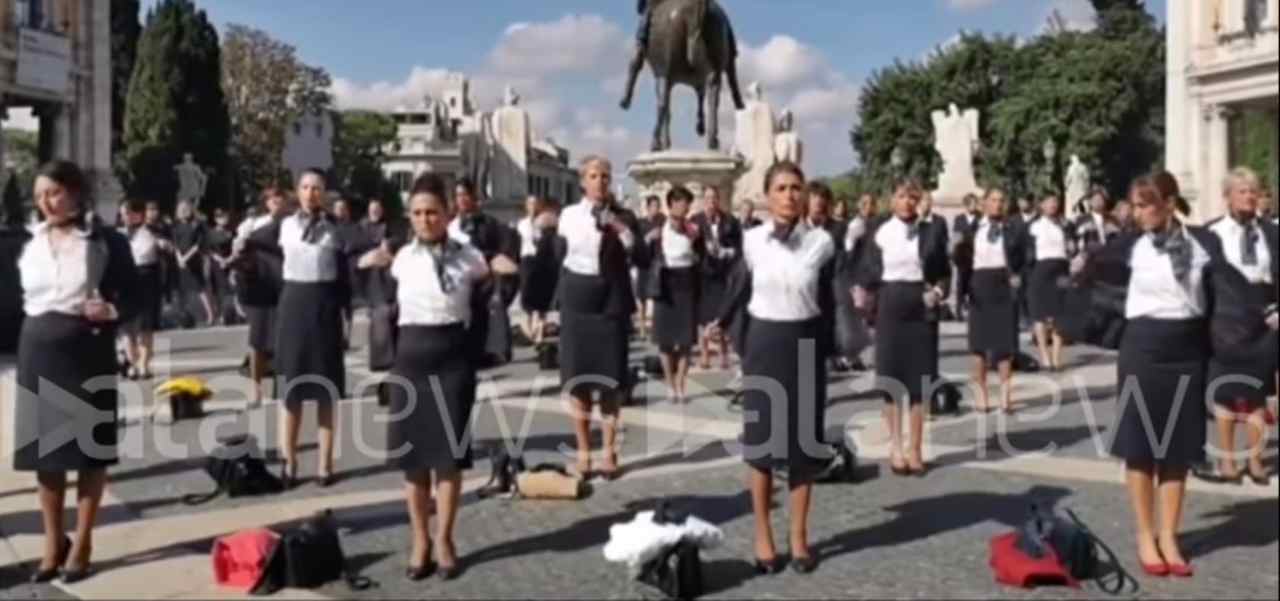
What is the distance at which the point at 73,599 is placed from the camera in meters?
5.98

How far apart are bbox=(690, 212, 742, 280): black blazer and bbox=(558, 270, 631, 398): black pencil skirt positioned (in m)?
4.09

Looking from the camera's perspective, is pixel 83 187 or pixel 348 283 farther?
pixel 348 283

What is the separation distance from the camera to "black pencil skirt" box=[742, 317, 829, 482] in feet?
20.3

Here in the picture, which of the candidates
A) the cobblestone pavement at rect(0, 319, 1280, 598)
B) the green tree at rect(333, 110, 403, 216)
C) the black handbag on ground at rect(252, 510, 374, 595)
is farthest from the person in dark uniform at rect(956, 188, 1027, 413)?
the green tree at rect(333, 110, 403, 216)

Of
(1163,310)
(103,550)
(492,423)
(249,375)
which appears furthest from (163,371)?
(1163,310)

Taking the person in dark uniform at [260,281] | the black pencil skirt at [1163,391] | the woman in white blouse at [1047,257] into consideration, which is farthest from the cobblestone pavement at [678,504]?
the woman in white blouse at [1047,257]

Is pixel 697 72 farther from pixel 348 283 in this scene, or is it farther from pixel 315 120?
pixel 315 120

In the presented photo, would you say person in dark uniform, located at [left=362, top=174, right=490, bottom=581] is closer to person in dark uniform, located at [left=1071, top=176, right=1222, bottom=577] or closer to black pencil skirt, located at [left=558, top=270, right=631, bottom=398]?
black pencil skirt, located at [left=558, top=270, right=631, bottom=398]

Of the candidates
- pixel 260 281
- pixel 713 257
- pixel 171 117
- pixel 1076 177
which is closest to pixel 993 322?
pixel 713 257

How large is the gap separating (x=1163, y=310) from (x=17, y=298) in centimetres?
522

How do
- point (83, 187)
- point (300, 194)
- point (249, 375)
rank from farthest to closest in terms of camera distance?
point (249, 375), point (300, 194), point (83, 187)

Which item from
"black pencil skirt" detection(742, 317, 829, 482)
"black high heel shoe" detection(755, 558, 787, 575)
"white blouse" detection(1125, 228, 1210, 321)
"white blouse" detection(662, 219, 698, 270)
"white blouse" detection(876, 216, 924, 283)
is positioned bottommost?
"black high heel shoe" detection(755, 558, 787, 575)

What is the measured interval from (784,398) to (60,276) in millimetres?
3240

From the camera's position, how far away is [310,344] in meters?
8.44
